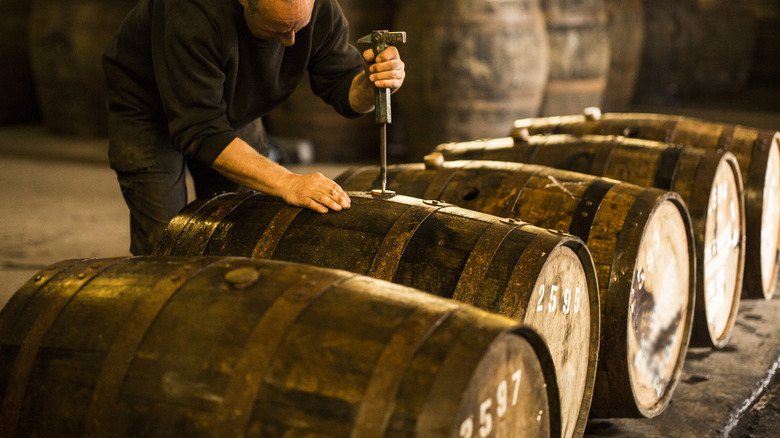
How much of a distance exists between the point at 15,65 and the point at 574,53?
6988mm

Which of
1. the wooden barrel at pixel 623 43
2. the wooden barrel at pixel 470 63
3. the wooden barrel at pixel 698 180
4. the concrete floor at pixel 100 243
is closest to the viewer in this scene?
the concrete floor at pixel 100 243

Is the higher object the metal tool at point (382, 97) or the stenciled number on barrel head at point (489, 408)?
the metal tool at point (382, 97)

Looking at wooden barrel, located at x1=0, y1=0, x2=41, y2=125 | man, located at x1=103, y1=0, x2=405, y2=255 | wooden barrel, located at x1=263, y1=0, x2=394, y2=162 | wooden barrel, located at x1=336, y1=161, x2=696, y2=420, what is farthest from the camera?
wooden barrel, located at x1=0, y1=0, x2=41, y2=125

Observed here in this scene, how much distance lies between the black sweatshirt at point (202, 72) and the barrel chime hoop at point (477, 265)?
2.95ft

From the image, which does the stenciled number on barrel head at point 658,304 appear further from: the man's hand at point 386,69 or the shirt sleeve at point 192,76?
the shirt sleeve at point 192,76

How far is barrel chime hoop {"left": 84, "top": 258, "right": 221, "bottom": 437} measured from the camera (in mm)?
1696

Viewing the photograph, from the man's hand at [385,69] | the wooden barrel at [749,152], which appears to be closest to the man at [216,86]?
the man's hand at [385,69]

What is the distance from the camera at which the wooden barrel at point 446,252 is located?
2.18 m

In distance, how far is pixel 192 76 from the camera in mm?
2553

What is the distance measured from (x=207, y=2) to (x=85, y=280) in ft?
3.41

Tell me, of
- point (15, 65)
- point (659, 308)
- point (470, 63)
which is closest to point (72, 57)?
point (15, 65)

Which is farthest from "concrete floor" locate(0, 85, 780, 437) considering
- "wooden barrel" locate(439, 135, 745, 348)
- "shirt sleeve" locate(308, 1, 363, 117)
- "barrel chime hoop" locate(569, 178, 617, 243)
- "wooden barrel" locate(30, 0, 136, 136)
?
"shirt sleeve" locate(308, 1, 363, 117)

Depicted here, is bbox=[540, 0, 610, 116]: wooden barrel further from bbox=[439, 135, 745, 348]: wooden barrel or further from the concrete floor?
bbox=[439, 135, 745, 348]: wooden barrel

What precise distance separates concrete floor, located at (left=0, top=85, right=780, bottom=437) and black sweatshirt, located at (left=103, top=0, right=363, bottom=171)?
165 cm
